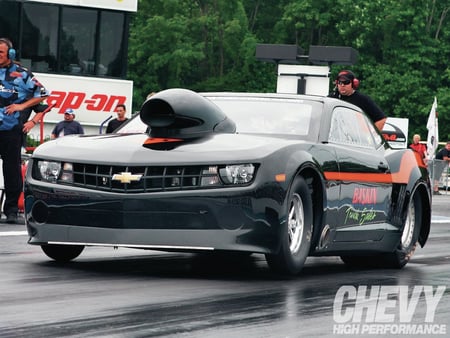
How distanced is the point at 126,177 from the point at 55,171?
0.64 m

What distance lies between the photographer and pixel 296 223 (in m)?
8.83

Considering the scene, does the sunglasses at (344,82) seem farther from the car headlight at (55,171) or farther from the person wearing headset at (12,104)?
the car headlight at (55,171)

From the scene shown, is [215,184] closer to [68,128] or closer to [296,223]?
[296,223]

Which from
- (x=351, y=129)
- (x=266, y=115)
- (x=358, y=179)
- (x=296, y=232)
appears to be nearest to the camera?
(x=296, y=232)

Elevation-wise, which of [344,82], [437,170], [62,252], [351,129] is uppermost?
[344,82]

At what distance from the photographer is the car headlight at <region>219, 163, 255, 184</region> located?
8.33 meters

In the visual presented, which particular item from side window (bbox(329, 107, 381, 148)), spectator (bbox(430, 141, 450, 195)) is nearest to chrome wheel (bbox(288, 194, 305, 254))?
side window (bbox(329, 107, 381, 148))

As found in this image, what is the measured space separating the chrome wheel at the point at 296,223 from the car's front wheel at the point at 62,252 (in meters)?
1.58

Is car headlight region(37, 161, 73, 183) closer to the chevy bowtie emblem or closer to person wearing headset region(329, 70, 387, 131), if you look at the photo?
the chevy bowtie emblem

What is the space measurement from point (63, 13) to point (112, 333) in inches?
1170

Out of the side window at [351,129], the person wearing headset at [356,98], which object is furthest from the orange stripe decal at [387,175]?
the person wearing headset at [356,98]

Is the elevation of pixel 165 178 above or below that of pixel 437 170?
above

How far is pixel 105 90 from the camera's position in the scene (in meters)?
35.9

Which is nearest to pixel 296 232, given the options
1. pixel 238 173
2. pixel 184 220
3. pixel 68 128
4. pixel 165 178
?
pixel 238 173
